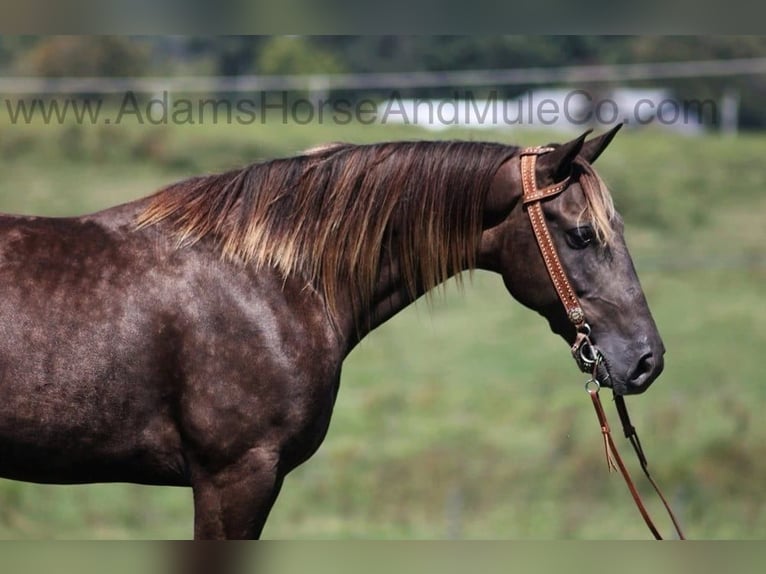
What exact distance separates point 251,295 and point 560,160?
127 centimetres

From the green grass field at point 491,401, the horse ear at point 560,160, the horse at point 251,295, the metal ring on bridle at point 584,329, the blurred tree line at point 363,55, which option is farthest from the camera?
the blurred tree line at point 363,55

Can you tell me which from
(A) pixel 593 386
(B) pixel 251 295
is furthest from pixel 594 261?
(B) pixel 251 295

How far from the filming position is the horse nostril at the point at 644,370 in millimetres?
4617

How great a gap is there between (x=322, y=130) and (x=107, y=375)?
22385 mm

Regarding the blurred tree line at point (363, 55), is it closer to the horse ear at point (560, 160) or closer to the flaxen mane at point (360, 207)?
the flaxen mane at point (360, 207)

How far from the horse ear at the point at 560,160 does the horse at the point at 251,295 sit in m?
0.01

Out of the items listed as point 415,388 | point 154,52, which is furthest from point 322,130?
point 415,388

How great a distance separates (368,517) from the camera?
50.9 feet

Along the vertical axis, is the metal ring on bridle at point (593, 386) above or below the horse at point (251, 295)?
below

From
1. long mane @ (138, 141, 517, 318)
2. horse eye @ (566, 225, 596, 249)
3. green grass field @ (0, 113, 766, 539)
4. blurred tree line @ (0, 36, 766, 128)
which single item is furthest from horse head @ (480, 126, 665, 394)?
blurred tree line @ (0, 36, 766, 128)

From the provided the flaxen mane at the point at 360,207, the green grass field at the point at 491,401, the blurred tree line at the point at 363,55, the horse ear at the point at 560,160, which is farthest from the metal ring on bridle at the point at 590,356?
the blurred tree line at the point at 363,55

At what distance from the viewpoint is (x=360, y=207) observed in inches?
188

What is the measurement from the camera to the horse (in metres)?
4.39

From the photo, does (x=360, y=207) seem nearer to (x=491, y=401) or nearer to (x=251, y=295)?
(x=251, y=295)
